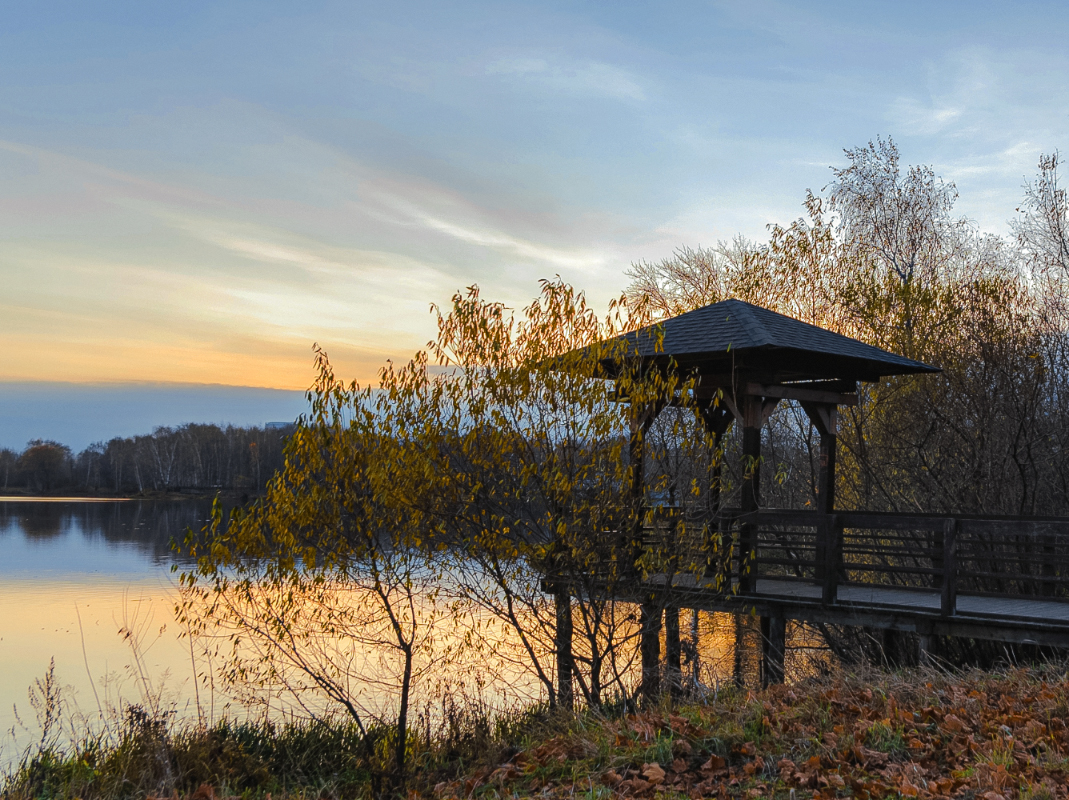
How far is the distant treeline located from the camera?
74.8 meters

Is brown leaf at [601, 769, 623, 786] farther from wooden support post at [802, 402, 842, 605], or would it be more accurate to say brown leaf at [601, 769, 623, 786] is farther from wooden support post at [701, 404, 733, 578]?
wooden support post at [802, 402, 842, 605]

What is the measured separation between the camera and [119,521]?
168 ft

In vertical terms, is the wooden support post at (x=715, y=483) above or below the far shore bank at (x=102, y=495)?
above

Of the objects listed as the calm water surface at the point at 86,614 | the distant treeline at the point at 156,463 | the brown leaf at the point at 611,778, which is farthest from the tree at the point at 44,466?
the brown leaf at the point at 611,778

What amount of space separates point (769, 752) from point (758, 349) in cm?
519

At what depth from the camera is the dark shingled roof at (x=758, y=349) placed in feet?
31.0

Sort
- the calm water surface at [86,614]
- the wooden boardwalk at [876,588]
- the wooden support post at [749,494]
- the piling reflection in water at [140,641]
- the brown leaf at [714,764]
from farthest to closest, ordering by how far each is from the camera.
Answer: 1. the calm water surface at [86,614]
2. the piling reflection in water at [140,641]
3. the wooden support post at [749,494]
4. the wooden boardwalk at [876,588]
5. the brown leaf at [714,764]

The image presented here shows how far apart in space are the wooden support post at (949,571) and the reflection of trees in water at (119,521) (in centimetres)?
2563

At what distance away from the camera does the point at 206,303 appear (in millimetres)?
20172

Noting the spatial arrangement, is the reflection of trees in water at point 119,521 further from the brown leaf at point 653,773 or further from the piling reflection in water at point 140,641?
the brown leaf at point 653,773

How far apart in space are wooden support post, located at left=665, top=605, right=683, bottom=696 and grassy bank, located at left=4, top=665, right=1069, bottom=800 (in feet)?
3.16

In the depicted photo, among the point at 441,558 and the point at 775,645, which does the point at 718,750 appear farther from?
the point at 775,645

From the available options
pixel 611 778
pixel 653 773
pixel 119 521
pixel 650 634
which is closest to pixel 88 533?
pixel 119 521

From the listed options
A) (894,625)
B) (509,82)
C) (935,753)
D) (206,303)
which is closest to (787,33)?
(509,82)
